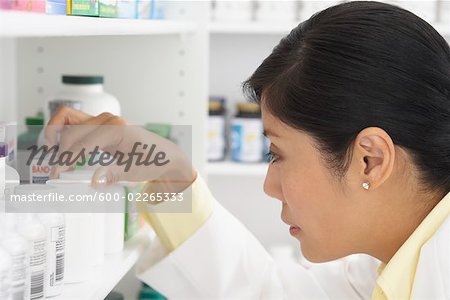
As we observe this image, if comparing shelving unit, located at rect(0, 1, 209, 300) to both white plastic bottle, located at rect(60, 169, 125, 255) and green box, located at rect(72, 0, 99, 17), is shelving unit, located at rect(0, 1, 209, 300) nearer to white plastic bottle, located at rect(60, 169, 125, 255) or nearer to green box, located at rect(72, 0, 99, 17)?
white plastic bottle, located at rect(60, 169, 125, 255)

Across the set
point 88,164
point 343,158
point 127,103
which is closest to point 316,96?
point 343,158

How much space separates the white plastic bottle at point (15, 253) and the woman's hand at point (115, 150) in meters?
0.26

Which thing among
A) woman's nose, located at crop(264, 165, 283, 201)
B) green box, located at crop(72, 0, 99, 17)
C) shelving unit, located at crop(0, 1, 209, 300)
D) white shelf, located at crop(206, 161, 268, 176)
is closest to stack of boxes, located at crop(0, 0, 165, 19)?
green box, located at crop(72, 0, 99, 17)

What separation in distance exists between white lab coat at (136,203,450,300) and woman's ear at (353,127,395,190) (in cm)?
39

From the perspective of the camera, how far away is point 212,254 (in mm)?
1320

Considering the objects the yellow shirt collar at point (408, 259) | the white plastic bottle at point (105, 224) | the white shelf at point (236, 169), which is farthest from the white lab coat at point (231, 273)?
the white shelf at point (236, 169)

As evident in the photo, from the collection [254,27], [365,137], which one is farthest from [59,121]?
[254,27]

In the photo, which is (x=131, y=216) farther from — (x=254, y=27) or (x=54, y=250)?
(x=254, y=27)

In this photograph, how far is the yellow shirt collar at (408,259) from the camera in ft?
3.46

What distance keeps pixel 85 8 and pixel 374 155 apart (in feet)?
1.44

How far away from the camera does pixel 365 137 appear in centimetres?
98

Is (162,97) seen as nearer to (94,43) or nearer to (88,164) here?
(94,43)

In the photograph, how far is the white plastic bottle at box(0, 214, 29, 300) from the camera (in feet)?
2.49

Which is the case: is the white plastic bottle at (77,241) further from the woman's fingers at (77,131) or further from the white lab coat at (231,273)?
the white lab coat at (231,273)
